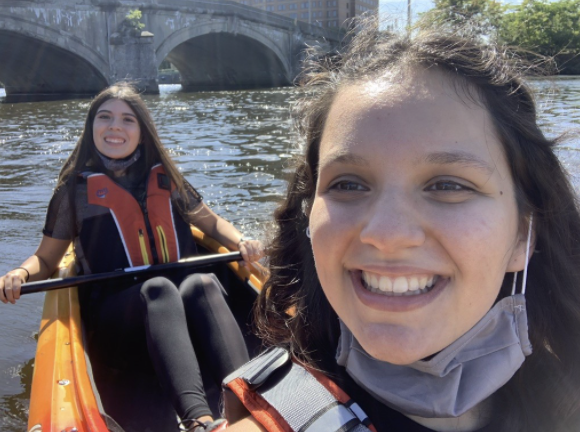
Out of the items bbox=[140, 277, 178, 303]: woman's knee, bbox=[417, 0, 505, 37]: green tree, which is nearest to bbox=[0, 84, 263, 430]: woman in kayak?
bbox=[140, 277, 178, 303]: woman's knee

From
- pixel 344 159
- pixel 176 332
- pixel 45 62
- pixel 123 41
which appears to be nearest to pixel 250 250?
pixel 176 332

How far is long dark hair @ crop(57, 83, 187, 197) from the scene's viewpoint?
3.28m

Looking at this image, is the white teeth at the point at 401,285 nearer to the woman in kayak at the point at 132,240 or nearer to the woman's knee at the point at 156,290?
the woman in kayak at the point at 132,240

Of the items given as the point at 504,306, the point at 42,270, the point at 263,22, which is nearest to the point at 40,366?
the point at 42,270

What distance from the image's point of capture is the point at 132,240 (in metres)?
3.12

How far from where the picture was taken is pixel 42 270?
307 cm

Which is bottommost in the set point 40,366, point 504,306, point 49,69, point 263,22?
point 40,366

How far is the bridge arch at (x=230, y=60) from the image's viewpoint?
30.2m

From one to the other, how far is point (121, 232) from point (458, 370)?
246 cm

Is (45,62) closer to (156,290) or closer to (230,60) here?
(230,60)

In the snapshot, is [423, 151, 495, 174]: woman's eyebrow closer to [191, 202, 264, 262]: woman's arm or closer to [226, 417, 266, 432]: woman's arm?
[226, 417, 266, 432]: woman's arm

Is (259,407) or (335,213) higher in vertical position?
(335,213)

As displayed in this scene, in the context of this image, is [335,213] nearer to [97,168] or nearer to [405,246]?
[405,246]

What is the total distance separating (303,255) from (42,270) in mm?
2211
